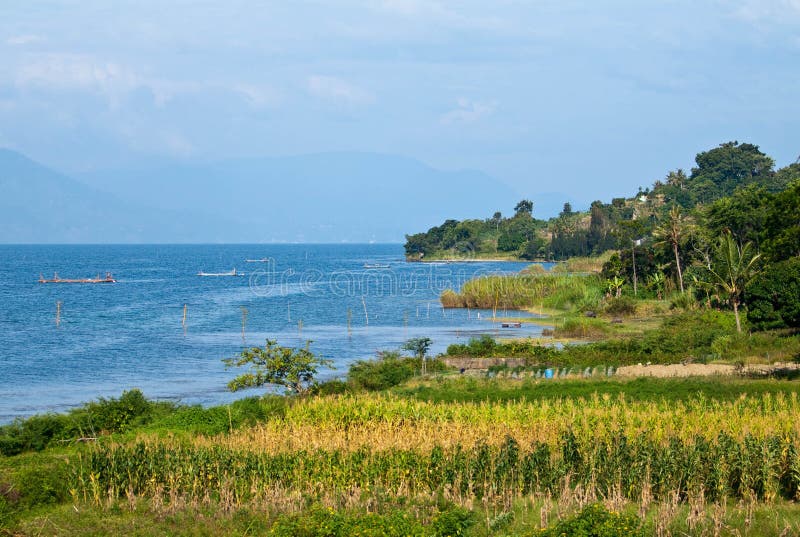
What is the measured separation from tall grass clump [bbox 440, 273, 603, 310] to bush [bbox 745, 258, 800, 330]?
30.5 metres

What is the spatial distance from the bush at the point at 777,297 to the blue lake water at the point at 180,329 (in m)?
17.6

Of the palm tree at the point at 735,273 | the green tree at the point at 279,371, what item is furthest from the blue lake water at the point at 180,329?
the palm tree at the point at 735,273

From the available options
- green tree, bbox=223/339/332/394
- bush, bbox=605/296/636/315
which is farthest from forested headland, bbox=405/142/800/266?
green tree, bbox=223/339/332/394

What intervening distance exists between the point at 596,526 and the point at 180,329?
50.7 metres

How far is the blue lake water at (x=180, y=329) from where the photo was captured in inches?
1506

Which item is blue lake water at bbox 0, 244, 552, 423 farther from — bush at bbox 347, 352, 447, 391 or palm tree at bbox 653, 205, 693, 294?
palm tree at bbox 653, 205, 693, 294

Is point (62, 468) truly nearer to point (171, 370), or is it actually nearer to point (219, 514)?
point (219, 514)

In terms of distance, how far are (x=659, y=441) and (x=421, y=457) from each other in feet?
17.0

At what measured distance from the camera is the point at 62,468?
1689 cm

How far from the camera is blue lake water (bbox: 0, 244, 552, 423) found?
3825cm

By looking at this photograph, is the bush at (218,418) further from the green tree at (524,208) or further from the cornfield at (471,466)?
the green tree at (524,208)

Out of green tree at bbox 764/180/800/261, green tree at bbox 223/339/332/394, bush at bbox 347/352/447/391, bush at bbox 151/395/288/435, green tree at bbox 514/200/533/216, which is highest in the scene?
green tree at bbox 514/200/533/216

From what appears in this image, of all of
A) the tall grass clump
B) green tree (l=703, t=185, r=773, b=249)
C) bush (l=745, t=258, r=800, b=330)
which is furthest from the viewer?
the tall grass clump

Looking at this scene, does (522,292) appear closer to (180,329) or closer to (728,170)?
(180,329)
